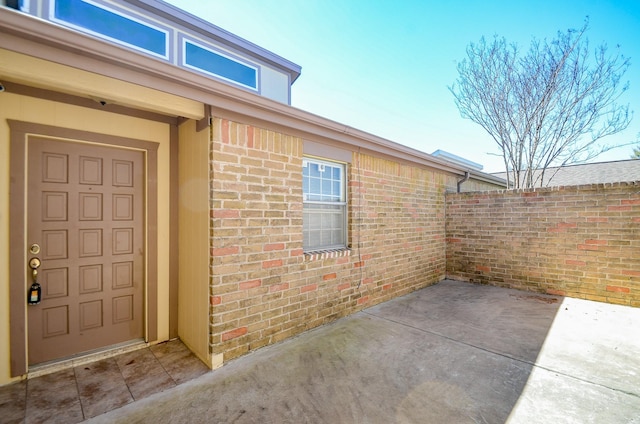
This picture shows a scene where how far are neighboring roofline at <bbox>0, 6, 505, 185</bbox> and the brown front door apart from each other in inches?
44.8

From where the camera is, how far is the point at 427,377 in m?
2.70

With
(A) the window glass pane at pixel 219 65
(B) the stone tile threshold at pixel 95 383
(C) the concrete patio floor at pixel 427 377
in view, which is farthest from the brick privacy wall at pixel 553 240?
(A) the window glass pane at pixel 219 65

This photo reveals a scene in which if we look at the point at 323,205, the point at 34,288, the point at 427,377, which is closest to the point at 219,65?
the point at 323,205

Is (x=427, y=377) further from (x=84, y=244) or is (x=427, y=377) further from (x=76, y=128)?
(x=76, y=128)

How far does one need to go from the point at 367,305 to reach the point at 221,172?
3.28 meters

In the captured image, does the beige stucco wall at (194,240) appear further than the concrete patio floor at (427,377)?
Yes

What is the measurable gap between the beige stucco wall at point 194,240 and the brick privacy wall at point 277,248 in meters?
0.16

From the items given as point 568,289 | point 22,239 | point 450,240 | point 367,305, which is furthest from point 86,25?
point 568,289

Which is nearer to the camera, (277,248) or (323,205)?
(277,248)

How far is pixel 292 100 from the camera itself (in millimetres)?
9078

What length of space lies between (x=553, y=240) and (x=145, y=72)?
23.9ft

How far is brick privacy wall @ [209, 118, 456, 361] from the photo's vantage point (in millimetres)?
2904

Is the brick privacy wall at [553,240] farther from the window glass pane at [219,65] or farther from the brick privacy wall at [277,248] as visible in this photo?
the window glass pane at [219,65]

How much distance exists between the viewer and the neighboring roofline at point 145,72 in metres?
1.90
